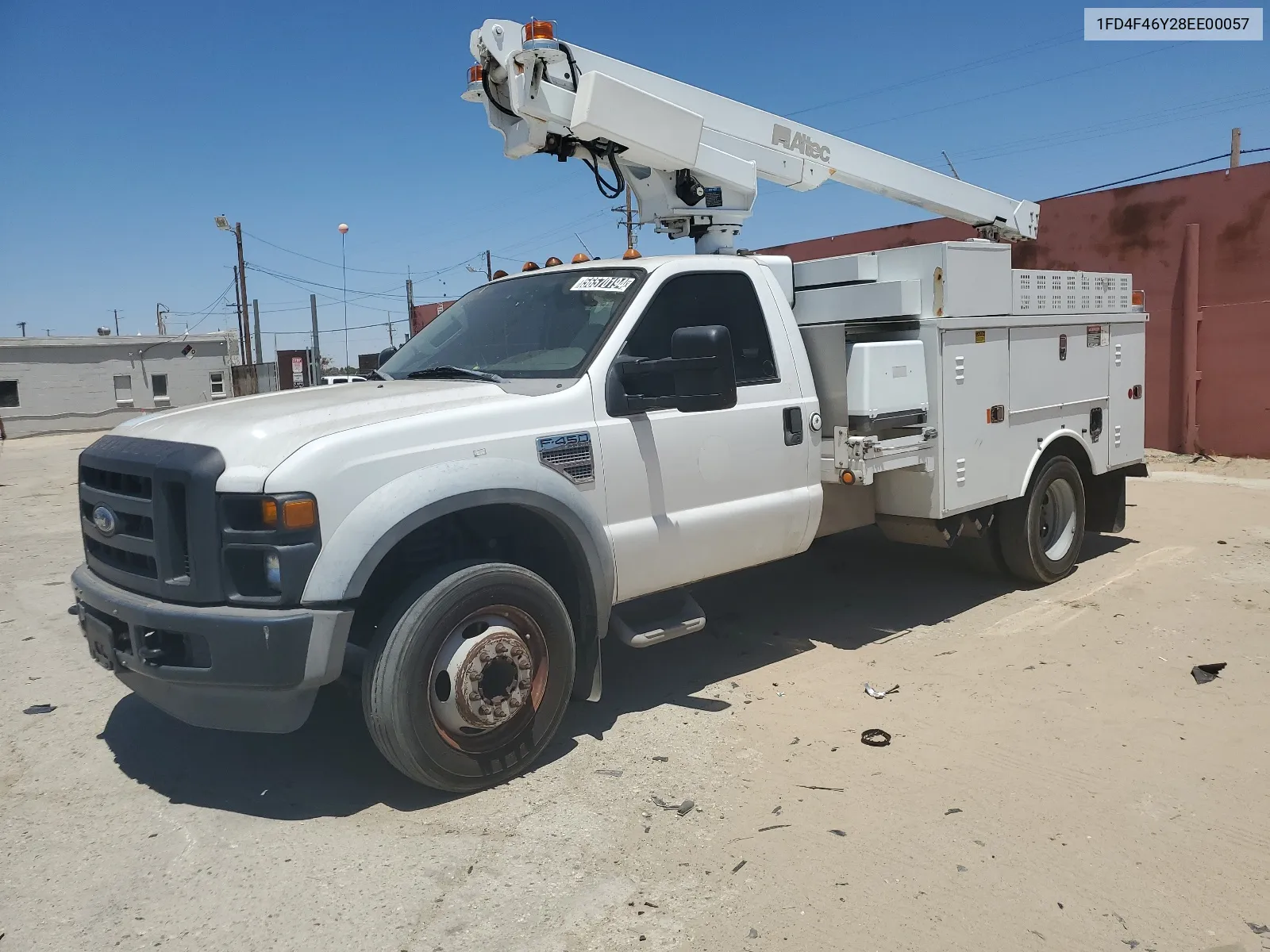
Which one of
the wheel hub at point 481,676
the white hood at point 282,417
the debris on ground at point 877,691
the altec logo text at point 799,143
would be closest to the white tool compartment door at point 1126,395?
the altec logo text at point 799,143

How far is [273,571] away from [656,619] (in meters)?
1.85

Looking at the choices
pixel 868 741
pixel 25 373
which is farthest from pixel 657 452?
pixel 25 373

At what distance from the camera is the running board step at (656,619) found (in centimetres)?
441

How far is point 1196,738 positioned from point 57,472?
19.7 m

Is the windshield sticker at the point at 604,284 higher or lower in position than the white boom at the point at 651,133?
lower

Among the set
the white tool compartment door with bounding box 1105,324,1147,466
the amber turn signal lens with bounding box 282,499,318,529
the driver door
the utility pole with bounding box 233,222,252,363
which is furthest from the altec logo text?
the utility pole with bounding box 233,222,252,363

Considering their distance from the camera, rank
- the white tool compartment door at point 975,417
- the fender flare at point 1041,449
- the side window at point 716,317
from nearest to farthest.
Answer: the side window at point 716,317, the white tool compartment door at point 975,417, the fender flare at point 1041,449

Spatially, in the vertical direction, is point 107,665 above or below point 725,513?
below

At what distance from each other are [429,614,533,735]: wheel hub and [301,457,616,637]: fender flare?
45cm

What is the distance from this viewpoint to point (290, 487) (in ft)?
11.0

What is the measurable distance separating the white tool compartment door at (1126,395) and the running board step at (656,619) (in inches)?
166

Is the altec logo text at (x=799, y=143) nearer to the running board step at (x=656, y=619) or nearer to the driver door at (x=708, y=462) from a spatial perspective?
the driver door at (x=708, y=462)

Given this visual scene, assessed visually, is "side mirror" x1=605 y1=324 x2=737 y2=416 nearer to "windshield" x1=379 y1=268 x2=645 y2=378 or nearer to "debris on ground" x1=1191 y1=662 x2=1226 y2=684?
"windshield" x1=379 y1=268 x2=645 y2=378

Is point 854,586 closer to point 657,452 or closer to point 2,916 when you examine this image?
point 657,452
